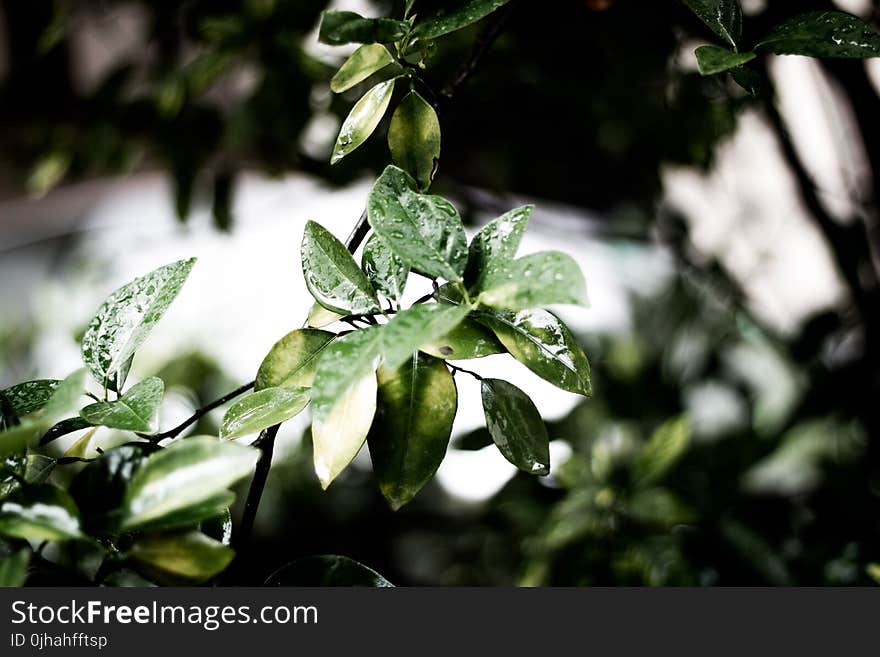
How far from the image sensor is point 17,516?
22cm

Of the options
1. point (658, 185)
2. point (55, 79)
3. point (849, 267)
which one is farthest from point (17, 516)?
point (55, 79)

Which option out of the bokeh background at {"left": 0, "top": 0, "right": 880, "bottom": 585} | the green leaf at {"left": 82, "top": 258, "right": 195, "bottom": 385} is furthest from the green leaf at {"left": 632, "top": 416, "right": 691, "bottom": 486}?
the green leaf at {"left": 82, "top": 258, "right": 195, "bottom": 385}

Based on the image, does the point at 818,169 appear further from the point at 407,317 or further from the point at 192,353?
the point at 407,317

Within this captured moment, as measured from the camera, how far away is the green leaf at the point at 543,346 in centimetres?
26

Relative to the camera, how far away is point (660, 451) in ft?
2.04

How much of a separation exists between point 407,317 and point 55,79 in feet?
9.28

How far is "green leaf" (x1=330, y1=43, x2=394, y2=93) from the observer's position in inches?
11.0

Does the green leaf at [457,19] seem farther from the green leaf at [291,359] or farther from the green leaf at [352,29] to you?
the green leaf at [291,359]

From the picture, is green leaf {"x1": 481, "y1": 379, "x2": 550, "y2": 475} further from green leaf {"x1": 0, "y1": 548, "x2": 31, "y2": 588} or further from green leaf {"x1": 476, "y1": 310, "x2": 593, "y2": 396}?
green leaf {"x1": 0, "y1": 548, "x2": 31, "y2": 588}

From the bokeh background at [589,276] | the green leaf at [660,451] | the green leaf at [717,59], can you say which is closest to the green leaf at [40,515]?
the bokeh background at [589,276]

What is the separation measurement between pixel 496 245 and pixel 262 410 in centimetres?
11

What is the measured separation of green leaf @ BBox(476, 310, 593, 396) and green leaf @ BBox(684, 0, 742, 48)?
13 centimetres

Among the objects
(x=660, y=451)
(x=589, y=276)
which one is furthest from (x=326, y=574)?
(x=589, y=276)
